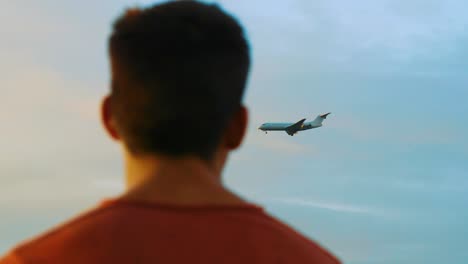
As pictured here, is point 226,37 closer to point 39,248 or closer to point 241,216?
point 241,216

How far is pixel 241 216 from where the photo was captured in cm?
284

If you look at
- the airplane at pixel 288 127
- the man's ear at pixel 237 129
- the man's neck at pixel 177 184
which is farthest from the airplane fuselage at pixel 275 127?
the man's neck at pixel 177 184

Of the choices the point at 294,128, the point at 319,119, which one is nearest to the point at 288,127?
the point at 294,128

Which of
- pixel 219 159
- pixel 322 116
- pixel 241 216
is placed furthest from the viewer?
pixel 322 116

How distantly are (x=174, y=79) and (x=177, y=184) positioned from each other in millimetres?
530

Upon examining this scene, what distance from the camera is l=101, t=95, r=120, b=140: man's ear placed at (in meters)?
3.39

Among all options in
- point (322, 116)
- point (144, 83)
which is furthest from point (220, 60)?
point (322, 116)

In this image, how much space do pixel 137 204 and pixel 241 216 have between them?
1.57 ft

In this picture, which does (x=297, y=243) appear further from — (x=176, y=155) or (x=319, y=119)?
(x=319, y=119)

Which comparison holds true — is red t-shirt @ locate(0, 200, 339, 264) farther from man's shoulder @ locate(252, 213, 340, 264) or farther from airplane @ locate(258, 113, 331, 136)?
airplane @ locate(258, 113, 331, 136)

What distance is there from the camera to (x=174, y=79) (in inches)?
118

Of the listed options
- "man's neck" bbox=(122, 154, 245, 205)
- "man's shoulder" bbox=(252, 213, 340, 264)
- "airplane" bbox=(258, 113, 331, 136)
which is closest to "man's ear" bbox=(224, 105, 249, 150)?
"man's neck" bbox=(122, 154, 245, 205)

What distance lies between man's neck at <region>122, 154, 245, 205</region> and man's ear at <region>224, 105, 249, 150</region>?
393mm

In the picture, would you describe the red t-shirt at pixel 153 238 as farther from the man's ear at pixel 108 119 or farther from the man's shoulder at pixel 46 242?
the man's ear at pixel 108 119
